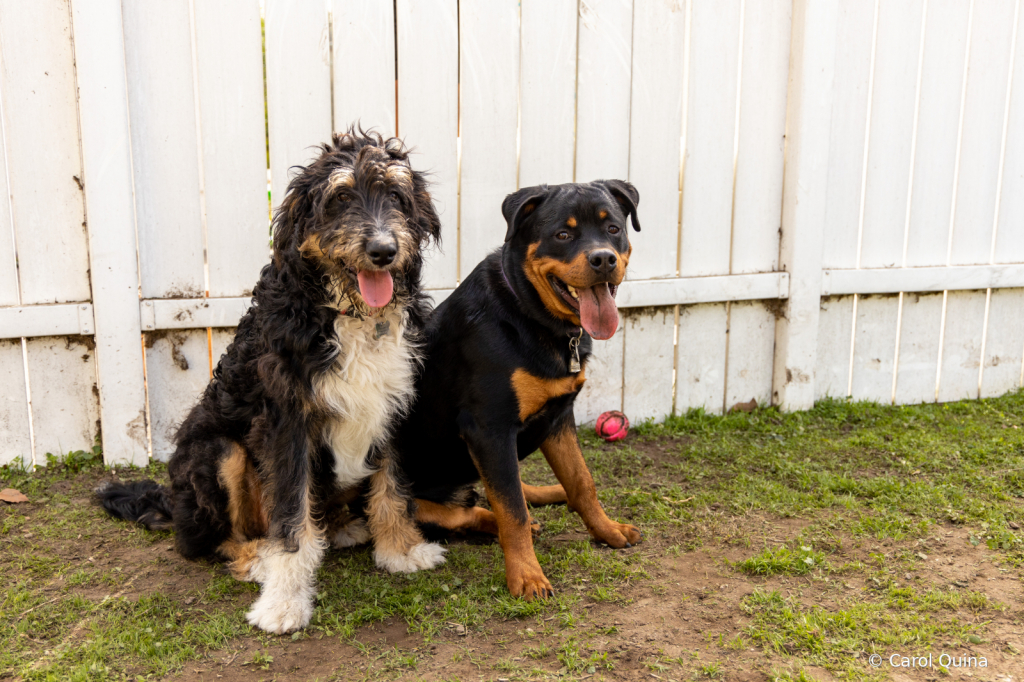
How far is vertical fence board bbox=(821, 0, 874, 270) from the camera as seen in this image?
488cm

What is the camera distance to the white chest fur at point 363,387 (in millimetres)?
2789

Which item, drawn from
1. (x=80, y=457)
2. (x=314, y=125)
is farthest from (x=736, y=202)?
(x=80, y=457)

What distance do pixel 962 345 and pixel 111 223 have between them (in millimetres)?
5605

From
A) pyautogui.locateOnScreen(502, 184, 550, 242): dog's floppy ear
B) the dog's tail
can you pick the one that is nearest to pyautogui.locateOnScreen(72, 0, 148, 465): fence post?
the dog's tail

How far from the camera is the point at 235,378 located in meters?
2.98

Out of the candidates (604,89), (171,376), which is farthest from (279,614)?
(604,89)

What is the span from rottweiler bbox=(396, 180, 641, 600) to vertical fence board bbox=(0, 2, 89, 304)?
211 cm

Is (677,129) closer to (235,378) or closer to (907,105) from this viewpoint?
(907,105)

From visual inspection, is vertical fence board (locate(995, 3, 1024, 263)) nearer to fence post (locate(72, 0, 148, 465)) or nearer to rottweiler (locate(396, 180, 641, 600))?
rottweiler (locate(396, 180, 641, 600))

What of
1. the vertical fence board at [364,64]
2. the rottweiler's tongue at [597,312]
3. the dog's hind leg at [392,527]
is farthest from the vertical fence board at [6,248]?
the rottweiler's tongue at [597,312]

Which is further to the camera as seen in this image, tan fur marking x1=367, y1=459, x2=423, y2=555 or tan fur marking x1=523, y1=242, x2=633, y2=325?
tan fur marking x1=367, y1=459, x2=423, y2=555

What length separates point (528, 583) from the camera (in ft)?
9.50

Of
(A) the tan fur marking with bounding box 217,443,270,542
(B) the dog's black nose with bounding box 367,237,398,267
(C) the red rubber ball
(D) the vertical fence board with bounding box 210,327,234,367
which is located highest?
(B) the dog's black nose with bounding box 367,237,398,267

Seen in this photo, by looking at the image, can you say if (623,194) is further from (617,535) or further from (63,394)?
(63,394)
